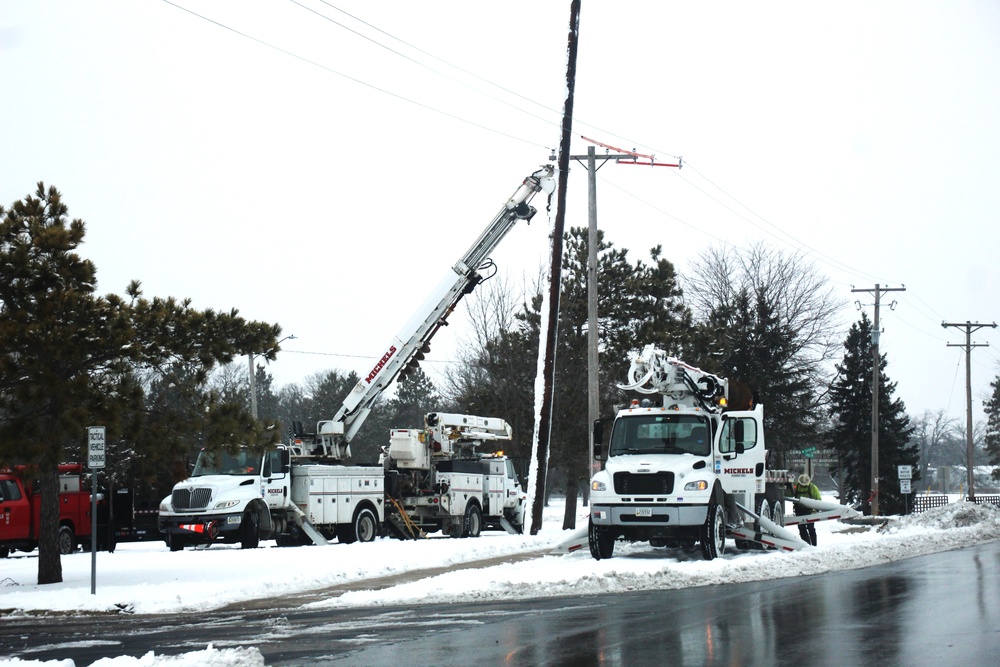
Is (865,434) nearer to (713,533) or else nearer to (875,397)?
(875,397)

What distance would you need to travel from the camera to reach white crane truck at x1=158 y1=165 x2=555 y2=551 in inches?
990

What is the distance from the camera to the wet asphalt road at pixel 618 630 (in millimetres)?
9352

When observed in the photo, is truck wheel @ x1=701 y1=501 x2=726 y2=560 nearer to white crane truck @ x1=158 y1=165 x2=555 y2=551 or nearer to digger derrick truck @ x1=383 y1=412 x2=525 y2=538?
white crane truck @ x1=158 y1=165 x2=555 y2=551

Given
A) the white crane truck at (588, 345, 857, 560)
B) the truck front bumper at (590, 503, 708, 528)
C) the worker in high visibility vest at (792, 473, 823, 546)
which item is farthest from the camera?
the worker in high visibility vest at (792, 473, 823, 546)

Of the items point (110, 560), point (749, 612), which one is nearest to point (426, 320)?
point (110, 560)

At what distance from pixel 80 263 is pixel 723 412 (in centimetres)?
1137

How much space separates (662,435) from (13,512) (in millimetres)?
14441

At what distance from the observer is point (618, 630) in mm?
10945

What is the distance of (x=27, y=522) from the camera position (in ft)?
80.0

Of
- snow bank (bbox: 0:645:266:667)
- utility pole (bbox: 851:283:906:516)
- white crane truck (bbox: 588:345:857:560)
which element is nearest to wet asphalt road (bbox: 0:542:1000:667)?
snow bank (bbox: 0:645:266:667)

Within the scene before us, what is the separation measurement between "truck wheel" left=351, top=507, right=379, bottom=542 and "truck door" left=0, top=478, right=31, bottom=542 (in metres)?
7.47

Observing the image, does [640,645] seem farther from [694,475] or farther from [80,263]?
[80,263]

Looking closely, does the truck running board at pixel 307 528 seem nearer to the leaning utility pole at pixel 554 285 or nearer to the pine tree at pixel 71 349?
the leaning utility pole at pixel 554 285

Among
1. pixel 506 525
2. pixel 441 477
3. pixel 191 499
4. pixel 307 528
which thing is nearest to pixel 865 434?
pixel 506 525
